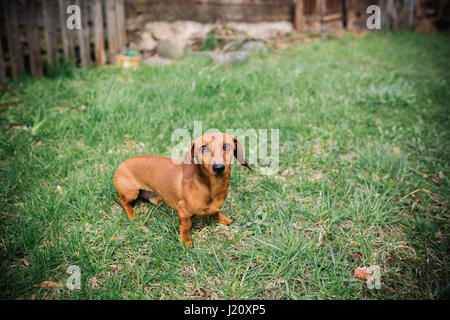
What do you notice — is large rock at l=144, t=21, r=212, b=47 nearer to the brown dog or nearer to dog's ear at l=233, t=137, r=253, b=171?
the brown dog

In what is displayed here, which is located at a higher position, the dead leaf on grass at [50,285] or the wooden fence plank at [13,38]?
the wooden fence plank at [13,38]

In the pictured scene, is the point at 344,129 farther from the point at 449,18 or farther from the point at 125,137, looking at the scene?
the point at 449,18

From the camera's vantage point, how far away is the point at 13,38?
Answer: 14.9ft

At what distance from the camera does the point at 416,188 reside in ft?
8.76

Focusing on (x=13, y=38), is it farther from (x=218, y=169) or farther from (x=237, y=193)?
(x=218, y=169)

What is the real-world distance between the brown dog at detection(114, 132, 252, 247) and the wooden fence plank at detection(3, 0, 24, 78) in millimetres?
3755

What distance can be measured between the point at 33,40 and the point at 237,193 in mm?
4348

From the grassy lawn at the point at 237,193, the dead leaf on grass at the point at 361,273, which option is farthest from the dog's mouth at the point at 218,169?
the dead leaf on grass at the point at 361,273

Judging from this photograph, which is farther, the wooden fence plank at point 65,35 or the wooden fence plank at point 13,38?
the wooden fence plank at point 65,35

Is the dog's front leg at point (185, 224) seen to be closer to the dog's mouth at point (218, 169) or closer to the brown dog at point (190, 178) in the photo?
the brown dog at point (190, 178)

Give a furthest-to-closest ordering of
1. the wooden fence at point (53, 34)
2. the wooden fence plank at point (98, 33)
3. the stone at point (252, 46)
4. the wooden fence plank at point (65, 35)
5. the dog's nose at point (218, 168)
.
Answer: the stone at point (252, 46) < the wooden fence plank at point (98, 33) < the wooden fence plank at point (65, 35) < the wooden fence at point (53, 34) < the dog's nose at point (218, 168)

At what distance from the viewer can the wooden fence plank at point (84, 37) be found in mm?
5191

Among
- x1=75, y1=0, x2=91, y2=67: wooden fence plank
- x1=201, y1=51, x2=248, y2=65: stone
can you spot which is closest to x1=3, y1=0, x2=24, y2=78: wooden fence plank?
x1=75, y1=0, x2=91, y2=67: wooden fence plank

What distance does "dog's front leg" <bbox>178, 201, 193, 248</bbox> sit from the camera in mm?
1950
